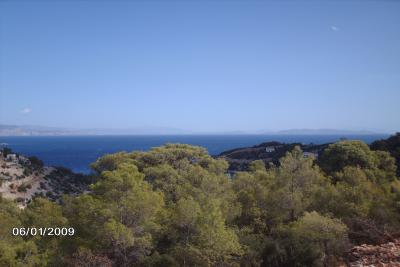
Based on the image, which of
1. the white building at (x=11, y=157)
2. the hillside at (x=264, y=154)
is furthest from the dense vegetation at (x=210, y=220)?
the hillside at (x=264, y=154)

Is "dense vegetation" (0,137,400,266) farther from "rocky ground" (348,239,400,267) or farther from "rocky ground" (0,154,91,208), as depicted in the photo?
"rocky ground" (0,154,91,208)

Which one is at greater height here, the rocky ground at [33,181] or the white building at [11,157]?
the white building at [11,157]

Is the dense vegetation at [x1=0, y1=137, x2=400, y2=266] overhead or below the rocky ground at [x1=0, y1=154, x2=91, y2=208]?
overhead

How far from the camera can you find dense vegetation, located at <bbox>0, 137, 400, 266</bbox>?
20.8 m

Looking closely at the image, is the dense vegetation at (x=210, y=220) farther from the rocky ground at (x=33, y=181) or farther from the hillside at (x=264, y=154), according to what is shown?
the hillside at (x=264, y=154)

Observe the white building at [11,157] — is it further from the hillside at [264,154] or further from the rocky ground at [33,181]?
the hillside at [264,154]

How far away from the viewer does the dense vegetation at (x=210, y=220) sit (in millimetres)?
20781

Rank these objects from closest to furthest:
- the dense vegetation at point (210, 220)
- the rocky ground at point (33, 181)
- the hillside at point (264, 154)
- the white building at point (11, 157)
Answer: the dense vegetation at point (210, 220)
the rocky ground at point (33, 181)
the white building at point (11, 157)
the hillside at point (264, 154)

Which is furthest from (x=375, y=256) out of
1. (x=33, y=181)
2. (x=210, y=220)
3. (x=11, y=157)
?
(x=11, y=157)

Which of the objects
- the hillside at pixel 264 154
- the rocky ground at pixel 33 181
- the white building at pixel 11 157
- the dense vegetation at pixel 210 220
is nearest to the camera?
the dense vegetation at pixel 210 220

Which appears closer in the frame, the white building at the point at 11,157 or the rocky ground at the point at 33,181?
the rocky ground at the point at 33,181

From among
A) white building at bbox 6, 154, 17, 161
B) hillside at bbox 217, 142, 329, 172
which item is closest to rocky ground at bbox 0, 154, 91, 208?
white building at bbox 6, 154, 17, 161

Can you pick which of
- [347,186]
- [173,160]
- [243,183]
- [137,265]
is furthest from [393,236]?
[173,160]

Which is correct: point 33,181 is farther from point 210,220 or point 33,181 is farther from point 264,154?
point 264,154
